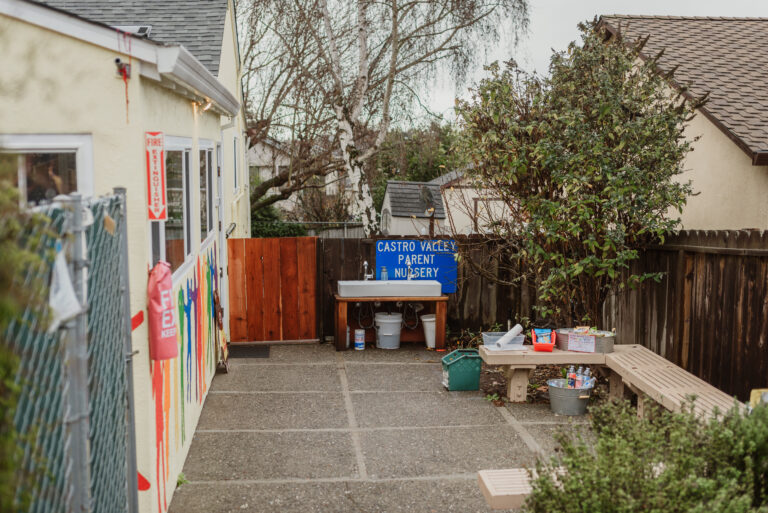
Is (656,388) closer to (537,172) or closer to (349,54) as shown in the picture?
(537,172)

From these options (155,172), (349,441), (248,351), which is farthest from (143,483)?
(248,351)

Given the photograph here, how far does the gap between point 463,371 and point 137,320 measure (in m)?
4.85

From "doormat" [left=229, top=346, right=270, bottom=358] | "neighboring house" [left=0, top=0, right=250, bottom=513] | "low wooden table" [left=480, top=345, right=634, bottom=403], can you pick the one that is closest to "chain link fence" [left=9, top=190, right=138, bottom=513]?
"neighboring house" [left=0, top=0, right=250, bottom=513]

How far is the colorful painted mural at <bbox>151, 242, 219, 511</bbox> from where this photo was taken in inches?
197

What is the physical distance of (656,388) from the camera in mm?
6469

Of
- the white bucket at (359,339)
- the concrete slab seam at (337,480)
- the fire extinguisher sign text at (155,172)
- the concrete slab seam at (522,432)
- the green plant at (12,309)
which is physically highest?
the fire extinguisher sign text at (155,172)

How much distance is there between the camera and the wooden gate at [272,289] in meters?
11.0

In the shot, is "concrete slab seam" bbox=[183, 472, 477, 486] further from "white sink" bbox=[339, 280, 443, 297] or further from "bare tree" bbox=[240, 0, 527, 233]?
"bare tree" bbox=[240, 0, 527, 233]

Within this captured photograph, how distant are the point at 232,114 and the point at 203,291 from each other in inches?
96.3

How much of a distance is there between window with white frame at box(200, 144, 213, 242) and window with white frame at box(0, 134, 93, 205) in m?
3.39

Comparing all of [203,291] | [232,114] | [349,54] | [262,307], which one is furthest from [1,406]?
[349,54]

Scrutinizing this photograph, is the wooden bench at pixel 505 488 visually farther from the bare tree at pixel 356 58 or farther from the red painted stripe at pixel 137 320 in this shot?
the bare tree at pixel 356 58

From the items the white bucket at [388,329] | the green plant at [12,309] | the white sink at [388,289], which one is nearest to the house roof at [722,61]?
the white sink at [388,289]

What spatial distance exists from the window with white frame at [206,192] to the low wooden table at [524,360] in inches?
134
